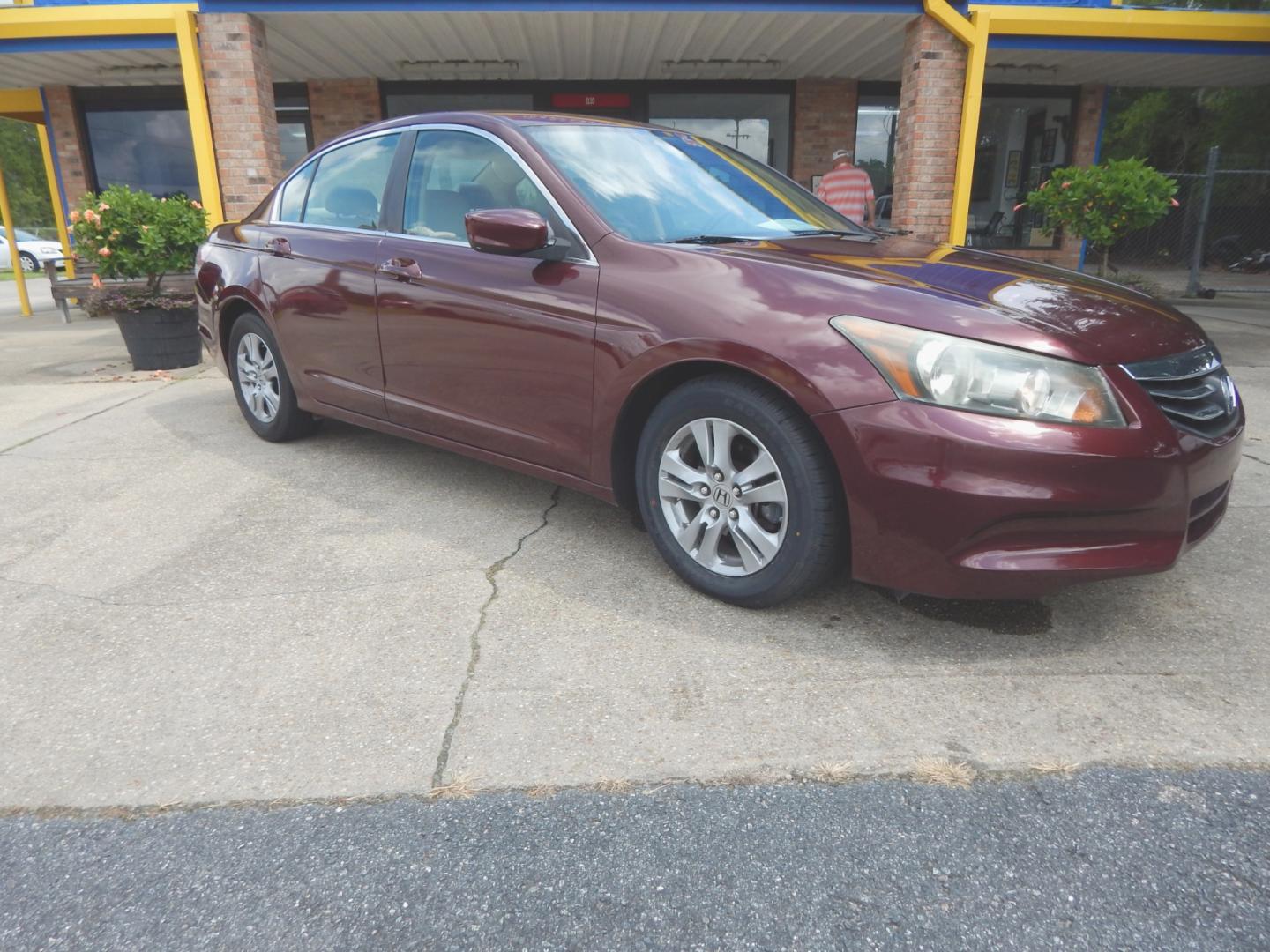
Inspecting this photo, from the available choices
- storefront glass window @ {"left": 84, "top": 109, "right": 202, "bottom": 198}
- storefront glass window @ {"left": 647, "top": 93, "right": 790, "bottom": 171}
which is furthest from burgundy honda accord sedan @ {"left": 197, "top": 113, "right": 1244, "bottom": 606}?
storefront glass window @ {"left": 84, "top": 109, "right": 202, "bottom": 198}

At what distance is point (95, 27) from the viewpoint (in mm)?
9102

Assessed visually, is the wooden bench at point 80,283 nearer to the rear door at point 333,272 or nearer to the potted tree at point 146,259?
the potted tree at point 146,259

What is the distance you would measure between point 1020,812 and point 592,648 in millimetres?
1248

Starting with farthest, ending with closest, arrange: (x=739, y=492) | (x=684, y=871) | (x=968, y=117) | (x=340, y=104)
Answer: (x=340, y=104)
(x=968, y=117)
(x=739, y=492)
(x=684, y=871)

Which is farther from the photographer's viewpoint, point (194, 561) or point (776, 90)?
point (776, 90)

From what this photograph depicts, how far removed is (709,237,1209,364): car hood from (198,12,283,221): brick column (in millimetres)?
7411

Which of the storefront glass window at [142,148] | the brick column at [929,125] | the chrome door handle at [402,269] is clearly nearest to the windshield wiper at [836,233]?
the chrome door handle at [402,269]

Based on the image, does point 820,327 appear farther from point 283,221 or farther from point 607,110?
point 607,110

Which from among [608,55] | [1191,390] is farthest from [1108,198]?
[1191,390]

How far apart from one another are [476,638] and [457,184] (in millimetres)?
1921

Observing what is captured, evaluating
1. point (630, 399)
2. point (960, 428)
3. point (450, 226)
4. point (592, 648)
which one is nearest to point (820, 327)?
point (960, 428)

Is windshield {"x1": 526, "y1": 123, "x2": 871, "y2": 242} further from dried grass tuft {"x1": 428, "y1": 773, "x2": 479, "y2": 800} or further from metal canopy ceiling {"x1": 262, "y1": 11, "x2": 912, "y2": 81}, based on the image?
metal canopy ceiling {"x1": 262, "y1": 11, "x2": 912, "y2": 81}

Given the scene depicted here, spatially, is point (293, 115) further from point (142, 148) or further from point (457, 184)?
point (457, 184)

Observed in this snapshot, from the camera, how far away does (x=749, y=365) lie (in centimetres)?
263
